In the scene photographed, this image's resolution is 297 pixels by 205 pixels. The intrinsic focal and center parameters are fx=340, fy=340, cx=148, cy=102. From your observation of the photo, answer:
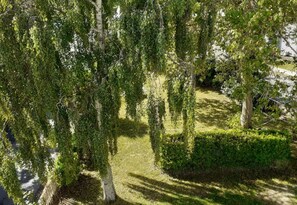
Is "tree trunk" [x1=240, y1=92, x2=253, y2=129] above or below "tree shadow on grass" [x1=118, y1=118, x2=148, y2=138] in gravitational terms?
above

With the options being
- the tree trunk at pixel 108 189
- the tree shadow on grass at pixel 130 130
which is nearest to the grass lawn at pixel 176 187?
the tree trunk at pixel 108 189

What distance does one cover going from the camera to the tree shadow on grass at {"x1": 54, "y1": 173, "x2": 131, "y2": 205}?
40.4ft

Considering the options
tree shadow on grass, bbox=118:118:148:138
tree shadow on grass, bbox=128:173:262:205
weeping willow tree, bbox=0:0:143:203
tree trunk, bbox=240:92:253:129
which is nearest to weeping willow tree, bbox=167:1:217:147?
weeping willow tree, bbox=0:0:143:203

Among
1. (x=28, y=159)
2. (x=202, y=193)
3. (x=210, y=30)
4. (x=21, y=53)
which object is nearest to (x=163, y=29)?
(x=210, y=30)

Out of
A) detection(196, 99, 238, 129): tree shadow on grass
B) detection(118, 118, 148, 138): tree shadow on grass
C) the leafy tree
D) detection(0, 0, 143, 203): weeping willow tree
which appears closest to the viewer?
detection(0, 0, 143, 203): weeping willow tree

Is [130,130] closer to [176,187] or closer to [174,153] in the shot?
[174,153]

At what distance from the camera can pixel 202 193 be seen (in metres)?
12.4

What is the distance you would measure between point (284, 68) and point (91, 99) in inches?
615

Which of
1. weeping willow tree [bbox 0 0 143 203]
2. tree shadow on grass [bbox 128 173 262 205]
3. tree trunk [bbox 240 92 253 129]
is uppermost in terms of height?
weeping willow tree [bbox 0 0 143 203]

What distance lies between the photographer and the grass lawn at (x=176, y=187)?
12.1 m

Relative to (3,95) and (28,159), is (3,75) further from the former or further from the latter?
(28,159)

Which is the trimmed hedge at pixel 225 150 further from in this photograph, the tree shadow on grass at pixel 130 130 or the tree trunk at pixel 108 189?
the tree shadow on grass at pixel 130 130

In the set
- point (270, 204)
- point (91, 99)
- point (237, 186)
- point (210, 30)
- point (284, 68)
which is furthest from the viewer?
point (284, 68)

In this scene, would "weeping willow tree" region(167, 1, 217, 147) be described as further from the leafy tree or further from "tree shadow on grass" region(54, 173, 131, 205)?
"tree shadow on grass" region(54, 173, 131, 205)
